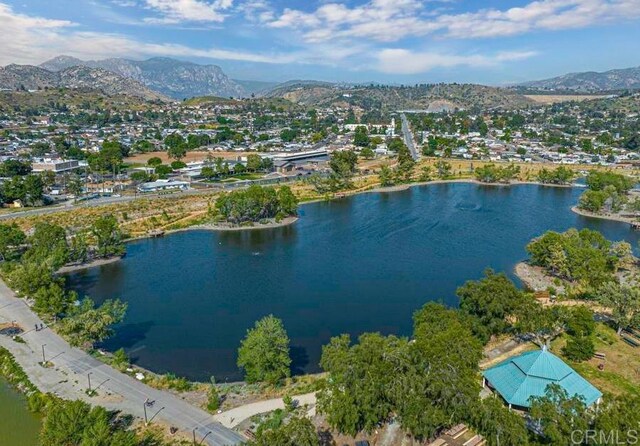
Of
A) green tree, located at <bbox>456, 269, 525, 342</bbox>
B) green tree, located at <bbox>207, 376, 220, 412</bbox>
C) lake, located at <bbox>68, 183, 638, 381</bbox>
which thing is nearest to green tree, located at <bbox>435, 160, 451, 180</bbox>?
lake, located at <bbox>68, 183, 638, 381</bbox>

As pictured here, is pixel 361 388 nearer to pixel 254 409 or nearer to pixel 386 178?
pixel 254 409

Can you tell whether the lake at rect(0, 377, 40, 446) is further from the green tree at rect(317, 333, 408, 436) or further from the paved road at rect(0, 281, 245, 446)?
the green tree at rect(317, 333, 408, 436)

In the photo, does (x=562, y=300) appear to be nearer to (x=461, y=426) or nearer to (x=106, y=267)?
(x=461, y=426)

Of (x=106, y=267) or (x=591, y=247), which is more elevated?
(x=591, y=247)

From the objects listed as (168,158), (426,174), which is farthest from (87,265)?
(168,158)

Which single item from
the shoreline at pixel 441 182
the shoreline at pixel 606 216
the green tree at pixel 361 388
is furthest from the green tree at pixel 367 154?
the green tree at pixel 361 388

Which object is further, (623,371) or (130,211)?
(130,211)

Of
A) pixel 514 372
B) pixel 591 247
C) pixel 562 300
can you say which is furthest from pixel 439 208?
pixel 514 372
